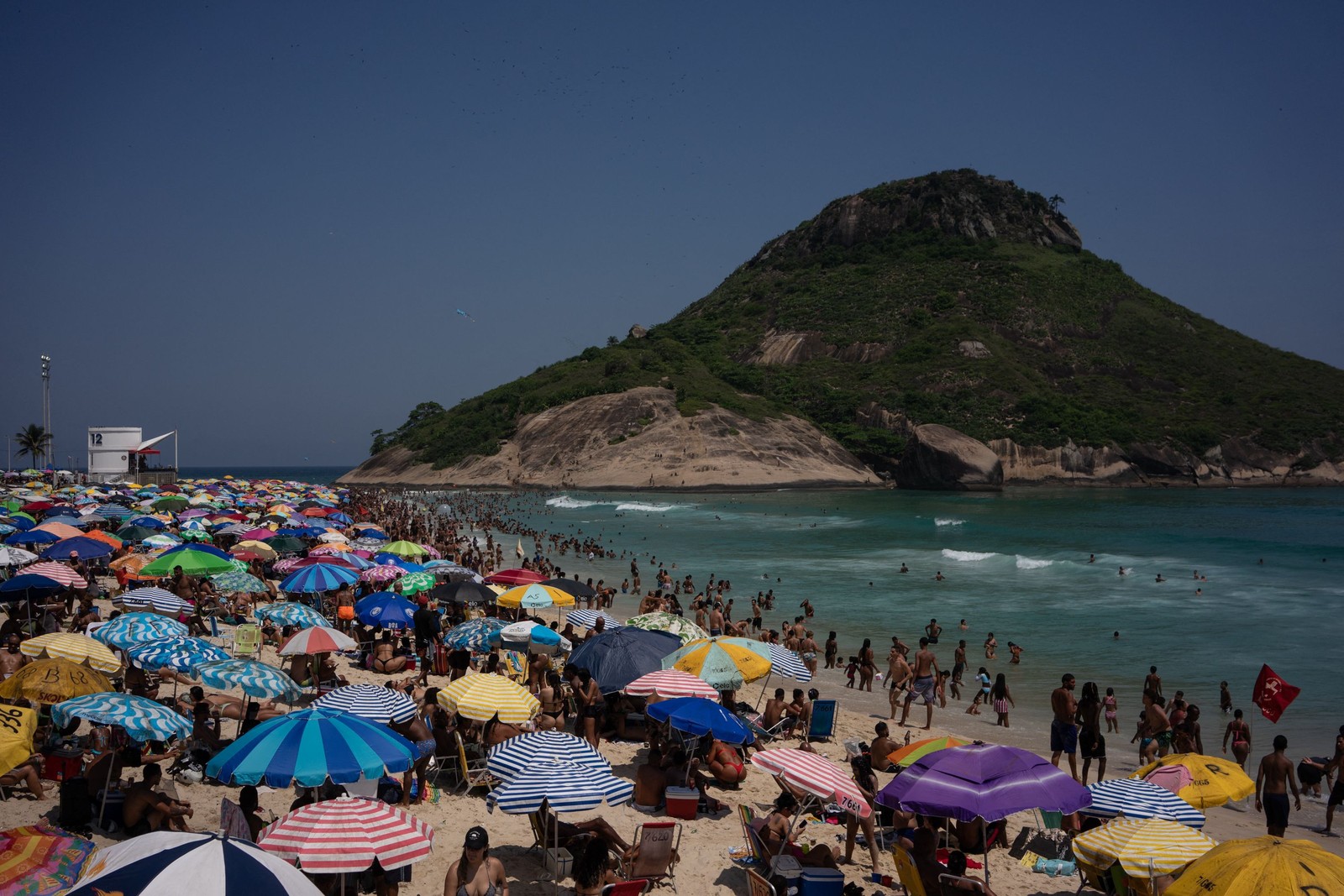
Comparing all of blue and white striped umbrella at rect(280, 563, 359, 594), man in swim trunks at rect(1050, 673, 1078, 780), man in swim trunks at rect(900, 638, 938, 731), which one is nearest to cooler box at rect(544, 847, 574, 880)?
man in swim trunks at rect(1050, 673, 1078, 780)

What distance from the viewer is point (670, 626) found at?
1495 cm

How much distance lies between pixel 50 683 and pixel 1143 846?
1026cm

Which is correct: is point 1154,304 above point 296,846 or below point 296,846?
above

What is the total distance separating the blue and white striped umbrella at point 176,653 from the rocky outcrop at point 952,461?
89267mm

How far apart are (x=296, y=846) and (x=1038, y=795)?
5867 millimetres

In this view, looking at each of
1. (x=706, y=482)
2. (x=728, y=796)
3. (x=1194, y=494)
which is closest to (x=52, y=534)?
(x=728, y=796)

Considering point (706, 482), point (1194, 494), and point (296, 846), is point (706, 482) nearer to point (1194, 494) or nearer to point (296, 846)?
point (1194, 494)

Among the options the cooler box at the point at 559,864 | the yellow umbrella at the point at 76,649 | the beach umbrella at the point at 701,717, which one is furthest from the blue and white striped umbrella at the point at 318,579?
the cooler box at the point at 559,864

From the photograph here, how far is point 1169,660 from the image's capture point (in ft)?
70.2

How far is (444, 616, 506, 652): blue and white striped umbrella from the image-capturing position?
15188 millimetres

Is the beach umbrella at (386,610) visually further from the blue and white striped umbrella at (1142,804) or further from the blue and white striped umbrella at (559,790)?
the blue and white striped umbrella at (1142,804)

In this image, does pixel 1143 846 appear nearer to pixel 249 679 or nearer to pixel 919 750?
pixel 919 750

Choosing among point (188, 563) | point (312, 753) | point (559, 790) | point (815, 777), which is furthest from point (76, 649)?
point (815, 777)

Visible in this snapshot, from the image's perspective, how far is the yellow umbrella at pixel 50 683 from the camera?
28.9ft
